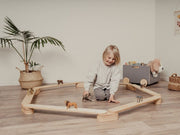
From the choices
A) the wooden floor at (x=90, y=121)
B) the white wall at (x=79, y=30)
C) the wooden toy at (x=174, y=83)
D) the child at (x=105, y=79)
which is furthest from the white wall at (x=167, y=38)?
the child at (x=105, y=79)

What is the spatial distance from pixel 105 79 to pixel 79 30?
1240 millimetres

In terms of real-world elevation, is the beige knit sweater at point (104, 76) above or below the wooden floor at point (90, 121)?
above

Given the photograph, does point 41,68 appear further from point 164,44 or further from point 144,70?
point 164,44

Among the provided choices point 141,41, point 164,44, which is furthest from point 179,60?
point 141,41

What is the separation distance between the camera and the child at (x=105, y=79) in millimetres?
1743

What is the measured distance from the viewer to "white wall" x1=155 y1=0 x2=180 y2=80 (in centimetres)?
265

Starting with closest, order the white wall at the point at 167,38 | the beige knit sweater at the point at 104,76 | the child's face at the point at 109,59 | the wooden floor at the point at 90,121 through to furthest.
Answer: the wooden floor at the point at 90,121 < the child's face at the point at 109,59 < the beige knit sweater at the point at 104,76 < the white wall at the point at 167,38

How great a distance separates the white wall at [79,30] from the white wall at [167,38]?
5.2 inches

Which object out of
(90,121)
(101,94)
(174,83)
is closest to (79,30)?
(101,94)

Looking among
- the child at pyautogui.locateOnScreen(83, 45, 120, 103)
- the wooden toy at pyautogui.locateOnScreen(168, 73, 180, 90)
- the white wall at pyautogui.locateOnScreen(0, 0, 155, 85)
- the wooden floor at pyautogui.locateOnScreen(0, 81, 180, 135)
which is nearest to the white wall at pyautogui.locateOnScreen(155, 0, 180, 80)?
the white wall at pyautogui.locateOnScreen(0, 0, 155, 85)

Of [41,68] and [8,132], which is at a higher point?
[41,68]

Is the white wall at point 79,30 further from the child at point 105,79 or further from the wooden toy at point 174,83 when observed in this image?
the child at point 105,79

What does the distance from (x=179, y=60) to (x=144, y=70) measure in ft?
1.80

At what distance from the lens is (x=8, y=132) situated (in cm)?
114
